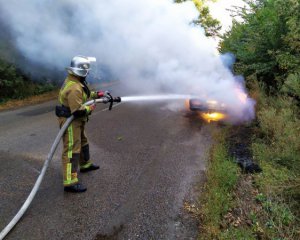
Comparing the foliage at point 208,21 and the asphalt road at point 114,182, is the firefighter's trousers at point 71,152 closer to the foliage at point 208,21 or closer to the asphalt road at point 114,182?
the asphalt road at point 114,182

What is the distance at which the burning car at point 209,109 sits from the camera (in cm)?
891

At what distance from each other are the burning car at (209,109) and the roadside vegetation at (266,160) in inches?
41.2

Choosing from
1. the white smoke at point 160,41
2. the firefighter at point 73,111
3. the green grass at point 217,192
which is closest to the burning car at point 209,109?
the white smoke at point 160,41

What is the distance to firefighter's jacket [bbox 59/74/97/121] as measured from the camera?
14.4ft

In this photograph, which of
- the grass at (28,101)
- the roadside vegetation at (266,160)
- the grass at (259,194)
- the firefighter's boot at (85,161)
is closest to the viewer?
the grass at (259,194)

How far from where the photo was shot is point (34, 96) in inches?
521

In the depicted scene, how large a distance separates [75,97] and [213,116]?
6.09 meters

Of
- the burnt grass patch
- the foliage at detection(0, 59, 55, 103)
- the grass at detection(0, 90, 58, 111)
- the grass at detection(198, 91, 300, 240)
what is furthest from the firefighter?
the foliage at detection(0, 59, 55, 103)

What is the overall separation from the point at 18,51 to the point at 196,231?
34.9 ft

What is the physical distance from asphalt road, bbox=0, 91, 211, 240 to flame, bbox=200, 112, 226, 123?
0.77 m

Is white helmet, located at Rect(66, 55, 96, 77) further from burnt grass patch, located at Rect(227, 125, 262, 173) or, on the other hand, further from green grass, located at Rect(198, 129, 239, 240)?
burnt grass patch, located at Rect(227, 125, 262, 173)

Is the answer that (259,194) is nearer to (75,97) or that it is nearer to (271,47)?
(75,97)

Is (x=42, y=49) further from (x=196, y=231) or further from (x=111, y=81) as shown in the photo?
(x=196, y=231)

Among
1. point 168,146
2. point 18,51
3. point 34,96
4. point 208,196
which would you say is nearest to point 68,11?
point 18,51
